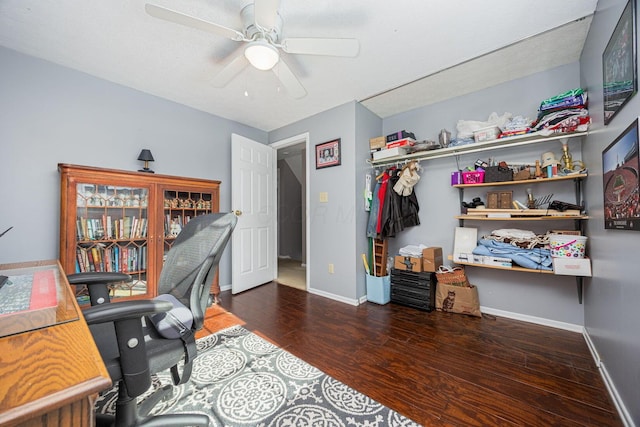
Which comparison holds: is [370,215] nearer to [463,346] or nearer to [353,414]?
Result: [463,346]

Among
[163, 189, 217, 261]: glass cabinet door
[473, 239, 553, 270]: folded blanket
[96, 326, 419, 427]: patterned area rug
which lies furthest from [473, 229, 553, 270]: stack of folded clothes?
[163, 189, 217, 261]: glass cabinet door

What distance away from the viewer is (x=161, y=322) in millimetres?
1027

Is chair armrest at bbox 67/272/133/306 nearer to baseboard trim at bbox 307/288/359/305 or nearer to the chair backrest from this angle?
the chair backrest

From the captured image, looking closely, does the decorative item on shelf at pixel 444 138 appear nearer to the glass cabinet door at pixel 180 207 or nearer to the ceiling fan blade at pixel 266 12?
the ceiling fan blade at pixel 266 12

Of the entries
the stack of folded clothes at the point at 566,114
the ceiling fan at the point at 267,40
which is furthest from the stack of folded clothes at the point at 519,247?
the ceiling fan at the point at 267,40

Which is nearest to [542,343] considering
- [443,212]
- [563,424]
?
[563,424]

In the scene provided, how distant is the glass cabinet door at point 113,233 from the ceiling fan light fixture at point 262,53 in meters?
1.66

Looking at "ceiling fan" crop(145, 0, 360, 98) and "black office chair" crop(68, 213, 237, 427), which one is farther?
"ceiling fan" crop(145, 0, 360, 98)

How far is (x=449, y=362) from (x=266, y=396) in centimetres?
122

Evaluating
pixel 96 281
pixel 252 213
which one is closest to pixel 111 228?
pixel 96 281

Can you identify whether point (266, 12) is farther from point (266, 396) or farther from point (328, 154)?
point (266, 396)

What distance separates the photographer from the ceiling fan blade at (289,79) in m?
1.72

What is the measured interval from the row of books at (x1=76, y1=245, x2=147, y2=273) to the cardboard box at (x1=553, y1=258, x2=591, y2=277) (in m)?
3.52

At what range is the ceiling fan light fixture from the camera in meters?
1.53
